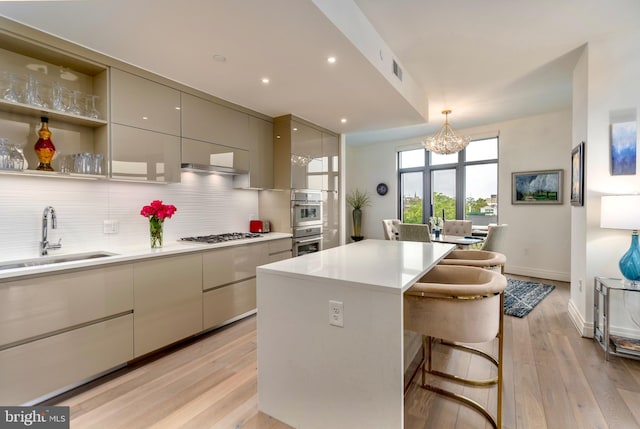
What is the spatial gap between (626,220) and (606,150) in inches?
30.4

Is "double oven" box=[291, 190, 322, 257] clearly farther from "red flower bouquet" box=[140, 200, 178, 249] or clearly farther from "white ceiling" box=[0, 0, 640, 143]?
"red flower bouquet" box=[140, 200, 178, 249]

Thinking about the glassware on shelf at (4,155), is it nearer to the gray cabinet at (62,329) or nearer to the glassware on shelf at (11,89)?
the glassware on shelf at (11,89)

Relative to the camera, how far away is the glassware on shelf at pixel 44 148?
2.09 metres

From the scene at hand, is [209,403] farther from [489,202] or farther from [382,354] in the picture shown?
[489,202]

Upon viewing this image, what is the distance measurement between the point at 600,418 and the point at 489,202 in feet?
14.7

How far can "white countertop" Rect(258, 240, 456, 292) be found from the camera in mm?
1392

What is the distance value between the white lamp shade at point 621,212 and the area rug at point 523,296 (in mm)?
1431

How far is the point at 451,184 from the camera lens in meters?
6.12

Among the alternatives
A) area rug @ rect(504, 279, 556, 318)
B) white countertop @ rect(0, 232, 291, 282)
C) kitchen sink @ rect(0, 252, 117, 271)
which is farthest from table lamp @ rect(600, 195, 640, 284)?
kitchen sink @ rect(0, 252, 117, 271)

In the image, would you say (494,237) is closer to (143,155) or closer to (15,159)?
(143,155)

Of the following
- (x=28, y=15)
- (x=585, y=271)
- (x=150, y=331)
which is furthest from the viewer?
(x=585, y=271)

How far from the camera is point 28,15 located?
1819 mm

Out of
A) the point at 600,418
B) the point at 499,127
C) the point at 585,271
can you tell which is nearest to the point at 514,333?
the point at 585,271

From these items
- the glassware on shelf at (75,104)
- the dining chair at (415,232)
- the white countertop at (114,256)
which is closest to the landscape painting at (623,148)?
the dining chair at (415,232)
